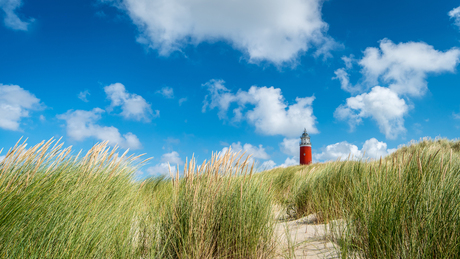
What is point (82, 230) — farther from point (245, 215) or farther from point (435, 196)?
point (435, 196)

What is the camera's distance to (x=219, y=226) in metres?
2.26

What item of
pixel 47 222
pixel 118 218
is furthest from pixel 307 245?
pixel 47 222

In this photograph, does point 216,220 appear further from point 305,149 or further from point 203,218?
Result: point 305,149

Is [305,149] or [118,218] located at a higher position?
[305,149]

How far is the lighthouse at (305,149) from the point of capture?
93.0 ft

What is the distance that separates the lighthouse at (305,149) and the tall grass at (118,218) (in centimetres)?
2688

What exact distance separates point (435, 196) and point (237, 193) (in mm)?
1565

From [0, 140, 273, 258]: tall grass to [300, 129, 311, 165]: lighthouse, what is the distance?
1058 inches

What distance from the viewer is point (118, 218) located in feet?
7.13

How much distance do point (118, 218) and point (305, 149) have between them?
1125 inches

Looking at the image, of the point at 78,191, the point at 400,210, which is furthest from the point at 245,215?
the point at 78,191

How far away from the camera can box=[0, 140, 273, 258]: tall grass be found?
162 centimetres

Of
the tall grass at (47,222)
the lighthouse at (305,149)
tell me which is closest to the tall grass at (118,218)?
the tall grass at (47,222)

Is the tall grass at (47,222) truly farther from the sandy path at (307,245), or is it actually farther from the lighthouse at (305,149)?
the lighthouse at (305,149)
